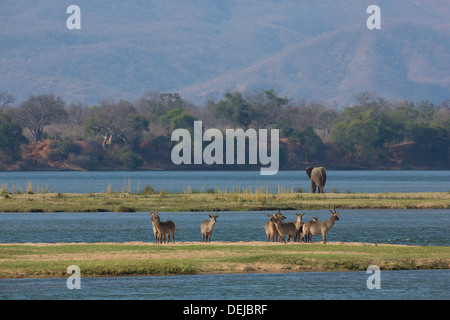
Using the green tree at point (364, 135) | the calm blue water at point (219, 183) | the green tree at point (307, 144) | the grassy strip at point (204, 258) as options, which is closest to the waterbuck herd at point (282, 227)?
the grassy strip at point (204, 258)

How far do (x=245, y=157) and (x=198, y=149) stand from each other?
31.9 feet

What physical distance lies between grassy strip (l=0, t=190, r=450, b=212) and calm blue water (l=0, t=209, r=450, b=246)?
2.14 ft

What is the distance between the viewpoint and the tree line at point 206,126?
132 metres

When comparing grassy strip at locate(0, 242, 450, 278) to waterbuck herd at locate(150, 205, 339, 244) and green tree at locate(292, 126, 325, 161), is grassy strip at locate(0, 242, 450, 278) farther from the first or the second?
green tree at locate(292, 126, 325, 161)

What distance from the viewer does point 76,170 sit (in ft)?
431

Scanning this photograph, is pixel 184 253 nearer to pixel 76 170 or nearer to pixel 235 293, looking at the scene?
pixel 235 293

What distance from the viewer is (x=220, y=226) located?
39562mm

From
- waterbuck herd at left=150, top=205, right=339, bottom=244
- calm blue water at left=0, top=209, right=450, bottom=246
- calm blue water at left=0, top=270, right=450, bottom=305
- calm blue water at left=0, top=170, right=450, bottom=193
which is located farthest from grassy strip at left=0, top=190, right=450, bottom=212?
calm blue water at left=0, top=270, right=450, bottom=305

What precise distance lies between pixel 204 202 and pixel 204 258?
26166 mm

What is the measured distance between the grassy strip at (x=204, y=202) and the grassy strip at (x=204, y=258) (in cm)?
2055

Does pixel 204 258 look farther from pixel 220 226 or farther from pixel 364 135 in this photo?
pixel 364 135

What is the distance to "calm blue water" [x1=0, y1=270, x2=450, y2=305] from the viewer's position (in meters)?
20.9

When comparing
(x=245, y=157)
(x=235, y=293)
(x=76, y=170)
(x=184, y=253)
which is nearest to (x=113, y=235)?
(x=184, y=253)

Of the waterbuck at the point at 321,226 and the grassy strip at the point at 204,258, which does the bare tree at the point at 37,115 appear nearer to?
the waterbuck at the point at 321,226
